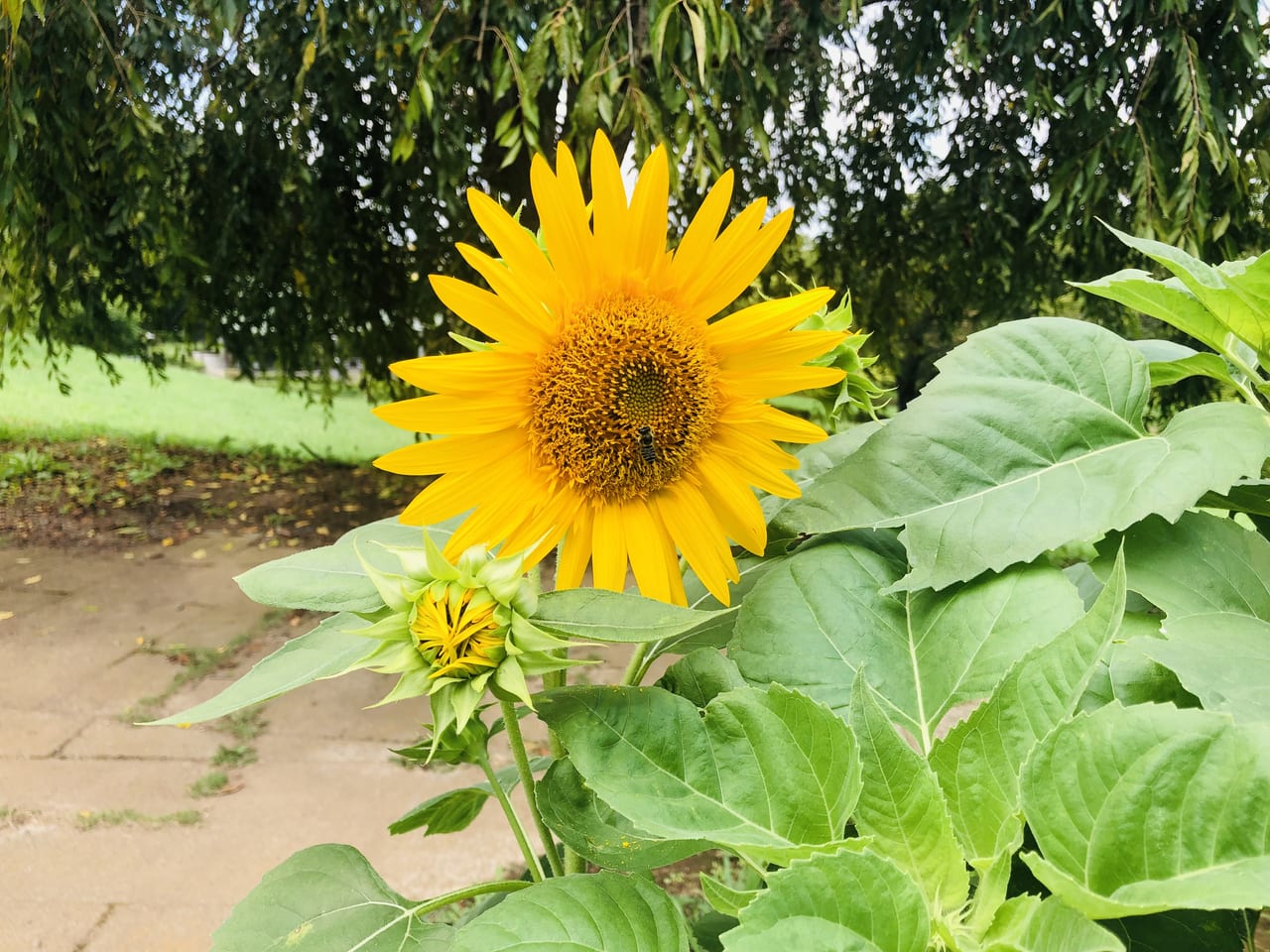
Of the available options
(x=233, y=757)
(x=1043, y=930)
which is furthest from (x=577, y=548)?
(x=233, y=757)

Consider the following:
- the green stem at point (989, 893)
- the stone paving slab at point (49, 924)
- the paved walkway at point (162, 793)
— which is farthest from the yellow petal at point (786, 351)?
the stone paving slab at point (49, 924)

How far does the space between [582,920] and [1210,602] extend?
0.90 feet

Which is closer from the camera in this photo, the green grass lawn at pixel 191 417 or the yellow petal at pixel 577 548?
the yellow petal at pixel 577 548

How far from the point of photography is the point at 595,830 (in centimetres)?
35

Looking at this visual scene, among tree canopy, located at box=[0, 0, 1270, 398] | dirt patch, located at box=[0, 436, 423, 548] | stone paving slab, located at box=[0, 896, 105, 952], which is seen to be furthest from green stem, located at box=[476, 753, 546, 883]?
dirt patch, located at box=[0, 436, 423, 548]

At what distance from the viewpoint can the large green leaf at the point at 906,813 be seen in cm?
30

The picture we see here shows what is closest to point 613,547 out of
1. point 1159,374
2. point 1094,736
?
point 1094,736

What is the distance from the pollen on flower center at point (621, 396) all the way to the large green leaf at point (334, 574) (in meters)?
0.08

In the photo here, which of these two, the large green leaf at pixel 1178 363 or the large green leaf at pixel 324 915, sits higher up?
the large green leaf at pixel 1178 363

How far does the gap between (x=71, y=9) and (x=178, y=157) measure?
2.99ft

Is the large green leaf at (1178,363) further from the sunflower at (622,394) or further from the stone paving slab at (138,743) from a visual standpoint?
the stone paving slab at (138,743)

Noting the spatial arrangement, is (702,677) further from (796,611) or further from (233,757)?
(233,757)

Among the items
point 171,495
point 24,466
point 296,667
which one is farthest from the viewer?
point 24,466

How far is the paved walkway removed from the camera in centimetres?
197
